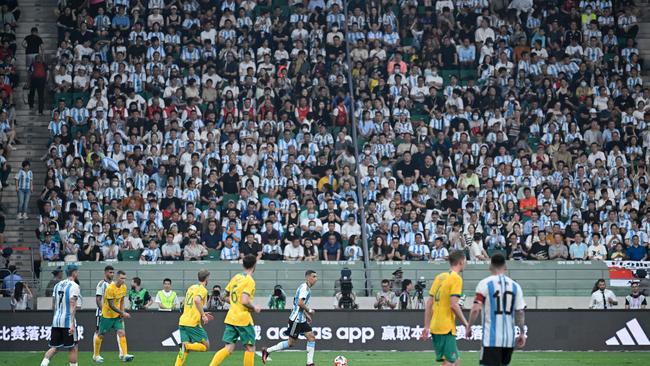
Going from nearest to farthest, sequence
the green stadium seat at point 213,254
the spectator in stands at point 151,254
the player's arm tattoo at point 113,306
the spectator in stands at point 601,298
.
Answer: the player's arm tattoo at point 113,306, the spectator in stands at point 601,298, the spectator in stands at point 151,254, the green stadium seat at point 213,254

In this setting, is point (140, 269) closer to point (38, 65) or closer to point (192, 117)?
point (192, 117)

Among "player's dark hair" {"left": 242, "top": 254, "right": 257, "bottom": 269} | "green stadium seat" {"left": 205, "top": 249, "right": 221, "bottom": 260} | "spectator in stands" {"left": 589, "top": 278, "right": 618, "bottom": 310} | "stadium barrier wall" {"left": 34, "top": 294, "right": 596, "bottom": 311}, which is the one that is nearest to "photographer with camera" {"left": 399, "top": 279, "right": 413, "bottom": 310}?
"stadium barrier wall" {"left": 34, "top": 294, "right": 596, "bottom": 311}

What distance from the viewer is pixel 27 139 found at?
118ft

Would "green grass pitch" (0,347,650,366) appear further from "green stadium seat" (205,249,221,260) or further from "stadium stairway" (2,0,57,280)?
"stadium stairway" (2,0,57,280)

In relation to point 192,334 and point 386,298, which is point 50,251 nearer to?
point 386,298

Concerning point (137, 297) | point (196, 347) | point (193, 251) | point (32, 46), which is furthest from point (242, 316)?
point (32, 46)

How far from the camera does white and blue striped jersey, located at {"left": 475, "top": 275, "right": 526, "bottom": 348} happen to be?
15359 millimetres

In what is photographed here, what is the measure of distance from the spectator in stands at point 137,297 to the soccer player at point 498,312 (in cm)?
1466

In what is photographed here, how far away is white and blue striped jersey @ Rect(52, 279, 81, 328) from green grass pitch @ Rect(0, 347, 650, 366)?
2.51 meters

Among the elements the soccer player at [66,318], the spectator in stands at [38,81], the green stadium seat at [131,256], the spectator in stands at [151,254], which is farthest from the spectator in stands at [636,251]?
the spectator in stands at [38,81]

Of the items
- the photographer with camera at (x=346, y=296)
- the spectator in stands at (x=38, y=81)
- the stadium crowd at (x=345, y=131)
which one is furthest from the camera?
the spectator in stands at (x=38, y=81)

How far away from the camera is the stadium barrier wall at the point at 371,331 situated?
89.1 ft

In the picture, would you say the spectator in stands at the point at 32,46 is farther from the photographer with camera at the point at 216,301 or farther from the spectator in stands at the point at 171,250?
the photographer with camera at the point at 216,301

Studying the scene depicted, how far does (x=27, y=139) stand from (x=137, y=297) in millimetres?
10065
